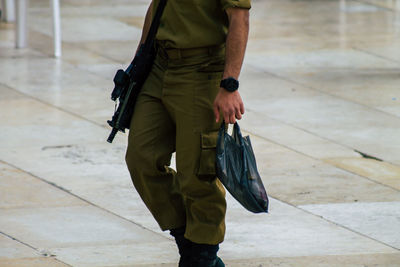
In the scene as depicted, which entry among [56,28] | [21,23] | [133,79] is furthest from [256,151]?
[21,23]

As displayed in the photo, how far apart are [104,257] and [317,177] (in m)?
2.11

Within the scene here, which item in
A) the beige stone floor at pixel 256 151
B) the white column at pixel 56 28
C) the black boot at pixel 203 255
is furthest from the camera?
the white column at pixel 56 28

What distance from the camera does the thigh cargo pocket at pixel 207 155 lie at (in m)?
4.65

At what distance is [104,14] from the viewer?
13.5 metres

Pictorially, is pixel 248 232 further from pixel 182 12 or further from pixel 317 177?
pixel 182 12

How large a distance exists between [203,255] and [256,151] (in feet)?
9.23

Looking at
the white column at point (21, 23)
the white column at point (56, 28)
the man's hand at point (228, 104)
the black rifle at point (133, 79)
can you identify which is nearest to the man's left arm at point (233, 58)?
the man's hand at point (228, 104)

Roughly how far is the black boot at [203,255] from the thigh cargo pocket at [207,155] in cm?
37

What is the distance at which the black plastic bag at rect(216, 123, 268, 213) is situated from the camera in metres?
4.61

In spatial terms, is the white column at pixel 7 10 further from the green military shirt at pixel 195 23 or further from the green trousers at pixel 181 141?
the green military shirt at pixel 195 23

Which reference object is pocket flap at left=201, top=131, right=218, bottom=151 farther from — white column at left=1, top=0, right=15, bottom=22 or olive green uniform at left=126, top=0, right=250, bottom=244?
white column at left=1, top=0, right=15, bottom=22

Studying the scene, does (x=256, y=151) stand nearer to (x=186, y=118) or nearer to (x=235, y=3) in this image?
(x=186, y=118)

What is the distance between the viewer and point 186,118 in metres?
4.64

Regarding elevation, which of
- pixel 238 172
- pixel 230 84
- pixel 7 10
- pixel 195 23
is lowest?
pixel 7 10
